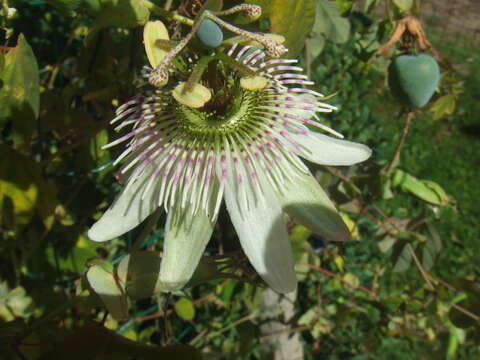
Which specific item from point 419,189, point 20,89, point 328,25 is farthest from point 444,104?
point 20,89

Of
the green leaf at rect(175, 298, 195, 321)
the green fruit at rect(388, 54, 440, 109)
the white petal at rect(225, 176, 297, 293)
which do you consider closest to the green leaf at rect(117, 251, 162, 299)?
the white petal at rect(225, 176, 297, 293)

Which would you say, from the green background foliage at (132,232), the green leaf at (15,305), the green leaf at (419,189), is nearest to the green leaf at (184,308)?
the green background foliage at (132,232)

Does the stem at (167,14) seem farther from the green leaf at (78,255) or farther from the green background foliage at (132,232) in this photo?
the green leaf at (78,255)

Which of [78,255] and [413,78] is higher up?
[413,78]

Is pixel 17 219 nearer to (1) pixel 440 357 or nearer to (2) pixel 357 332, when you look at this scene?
(1) pixel 440 357

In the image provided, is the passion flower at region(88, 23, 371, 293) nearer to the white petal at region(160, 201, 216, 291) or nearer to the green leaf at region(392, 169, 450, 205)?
the white petal at region(160, 201, 216, 291)

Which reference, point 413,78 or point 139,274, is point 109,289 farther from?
point 413,78
